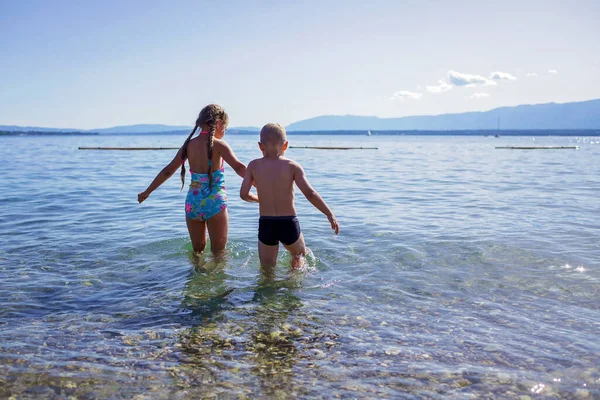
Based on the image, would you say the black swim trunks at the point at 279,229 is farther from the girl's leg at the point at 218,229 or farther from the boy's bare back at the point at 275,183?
the girl's leg at the point at 218,229

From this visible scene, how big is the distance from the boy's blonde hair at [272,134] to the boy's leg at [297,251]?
1.35 m

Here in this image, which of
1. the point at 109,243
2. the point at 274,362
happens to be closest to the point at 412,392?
the point at 274,362

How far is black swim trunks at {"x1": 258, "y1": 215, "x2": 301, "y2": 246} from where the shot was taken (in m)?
5.98

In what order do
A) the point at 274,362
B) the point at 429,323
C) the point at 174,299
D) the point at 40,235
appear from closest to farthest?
the point at 274,362
the point at 429,323
the point at 174,299
the point at 40,235

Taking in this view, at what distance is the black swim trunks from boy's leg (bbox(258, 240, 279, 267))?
0.12m

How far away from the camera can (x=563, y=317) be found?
512 centimetres

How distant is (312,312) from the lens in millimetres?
5270

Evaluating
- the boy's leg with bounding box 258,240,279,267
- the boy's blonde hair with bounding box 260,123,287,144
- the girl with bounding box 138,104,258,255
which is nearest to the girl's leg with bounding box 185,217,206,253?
the girl with bounding box 138,104,258,255

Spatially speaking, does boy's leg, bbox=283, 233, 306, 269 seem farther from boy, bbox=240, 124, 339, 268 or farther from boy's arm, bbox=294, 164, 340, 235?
boy's arm, bbox=294, 164, 340, 235

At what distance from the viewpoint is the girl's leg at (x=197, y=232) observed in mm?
6703

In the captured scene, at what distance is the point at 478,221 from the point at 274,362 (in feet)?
26.4

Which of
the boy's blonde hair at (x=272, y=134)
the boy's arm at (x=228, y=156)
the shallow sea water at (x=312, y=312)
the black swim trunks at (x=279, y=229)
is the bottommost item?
the shallow sea water at (x=312, y=312)

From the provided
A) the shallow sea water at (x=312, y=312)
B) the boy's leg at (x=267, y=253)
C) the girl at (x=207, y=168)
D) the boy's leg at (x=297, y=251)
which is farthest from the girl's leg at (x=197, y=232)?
the boy's leg at (x=297, y=251)

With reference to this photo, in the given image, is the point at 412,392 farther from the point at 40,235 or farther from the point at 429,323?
the point at 40,235
